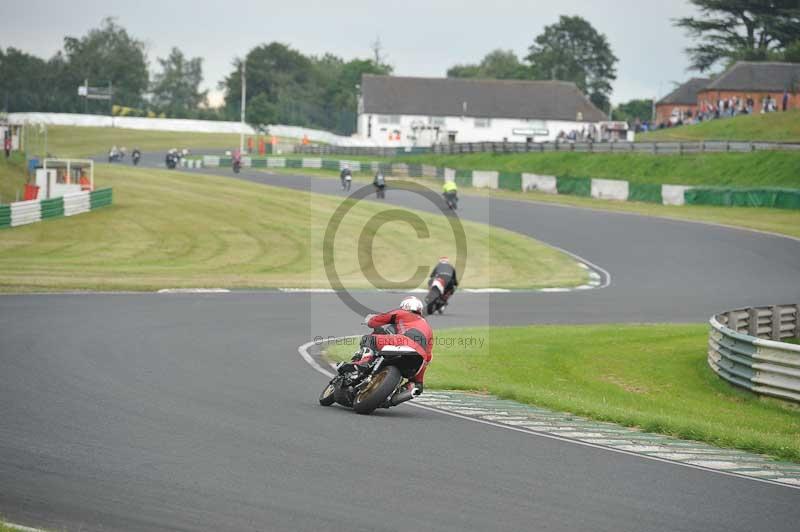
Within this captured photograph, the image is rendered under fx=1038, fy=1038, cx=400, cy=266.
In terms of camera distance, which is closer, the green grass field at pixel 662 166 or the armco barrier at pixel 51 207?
the armco barrier at pixel 51 207

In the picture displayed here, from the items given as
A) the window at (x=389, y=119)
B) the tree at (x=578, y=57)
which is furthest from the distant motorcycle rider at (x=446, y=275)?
the tree at (x=578, y=57)

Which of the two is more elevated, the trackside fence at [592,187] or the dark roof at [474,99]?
the dark roof at [474,99]

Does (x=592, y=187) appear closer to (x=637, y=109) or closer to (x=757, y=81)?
(x=757, y=81)

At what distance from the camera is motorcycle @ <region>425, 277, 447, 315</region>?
960 inches

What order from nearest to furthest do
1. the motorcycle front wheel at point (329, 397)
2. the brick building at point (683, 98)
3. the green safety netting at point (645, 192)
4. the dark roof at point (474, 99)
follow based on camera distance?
the motorcycle front wheel at point (329, 397), the green safety netting at point (645, 192), the dark roof at point (474, 99), the brick building at point (683, 98)

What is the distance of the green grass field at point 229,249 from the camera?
30.8 metres

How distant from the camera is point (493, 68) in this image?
170875 mm

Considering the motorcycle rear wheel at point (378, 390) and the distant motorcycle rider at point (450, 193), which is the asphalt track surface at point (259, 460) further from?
the distant motorcycle rider at point (450, 193)

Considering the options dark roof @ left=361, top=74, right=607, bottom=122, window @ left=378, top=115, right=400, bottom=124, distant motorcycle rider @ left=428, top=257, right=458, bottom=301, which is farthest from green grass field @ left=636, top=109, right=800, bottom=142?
distant motorcycle rider @ left=428, top=257, right=458, bottom=301

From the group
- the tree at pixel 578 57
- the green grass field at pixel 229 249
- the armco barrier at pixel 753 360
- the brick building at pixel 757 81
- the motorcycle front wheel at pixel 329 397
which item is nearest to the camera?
the motorcycle front wheel at pixel 329 397

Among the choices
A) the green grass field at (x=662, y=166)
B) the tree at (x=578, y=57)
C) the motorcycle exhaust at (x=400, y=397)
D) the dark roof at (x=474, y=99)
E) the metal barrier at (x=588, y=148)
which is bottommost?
the motorcycle exhaust at (x=400, y=397)

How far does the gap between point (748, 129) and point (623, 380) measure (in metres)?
59.3

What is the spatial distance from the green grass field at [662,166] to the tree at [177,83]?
123079 mm

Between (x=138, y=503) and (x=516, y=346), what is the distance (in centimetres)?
1279
